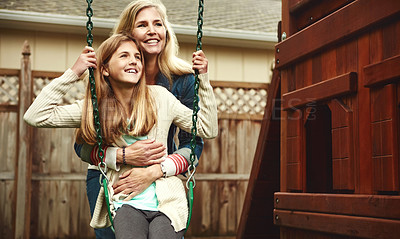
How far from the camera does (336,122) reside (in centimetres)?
300

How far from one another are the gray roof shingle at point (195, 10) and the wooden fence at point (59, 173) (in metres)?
1.36

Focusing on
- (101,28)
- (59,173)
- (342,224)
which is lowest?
(342,224)

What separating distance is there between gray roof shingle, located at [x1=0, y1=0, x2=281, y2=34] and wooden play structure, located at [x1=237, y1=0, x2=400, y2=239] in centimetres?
359

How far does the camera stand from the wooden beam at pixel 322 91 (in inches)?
111

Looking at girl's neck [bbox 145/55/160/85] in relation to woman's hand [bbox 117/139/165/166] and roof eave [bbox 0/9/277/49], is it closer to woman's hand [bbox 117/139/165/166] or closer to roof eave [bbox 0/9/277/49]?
woman's hand [bbox 117/139/165/166]

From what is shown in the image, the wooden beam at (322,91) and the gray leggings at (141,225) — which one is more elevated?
the wooden beam at (322,91)

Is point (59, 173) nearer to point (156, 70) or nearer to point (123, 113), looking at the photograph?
point (156, 70)

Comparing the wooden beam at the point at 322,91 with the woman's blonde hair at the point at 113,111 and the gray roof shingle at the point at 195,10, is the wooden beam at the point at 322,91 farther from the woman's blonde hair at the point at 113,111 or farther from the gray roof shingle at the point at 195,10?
the gray roof shingle at the point at 195,10

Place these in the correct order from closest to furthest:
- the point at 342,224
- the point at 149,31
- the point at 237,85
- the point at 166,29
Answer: the point at 342,224 < the point at 149,31 < the point at 166,29 < the point at 237,85

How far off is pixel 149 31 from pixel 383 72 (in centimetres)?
128

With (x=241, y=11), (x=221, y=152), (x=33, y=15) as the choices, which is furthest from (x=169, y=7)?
(x=221, y=152)

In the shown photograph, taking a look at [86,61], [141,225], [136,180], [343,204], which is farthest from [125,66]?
[343,204]

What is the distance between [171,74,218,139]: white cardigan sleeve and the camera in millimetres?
2799

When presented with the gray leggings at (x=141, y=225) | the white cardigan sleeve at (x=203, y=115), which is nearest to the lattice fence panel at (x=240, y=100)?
the white cardigan sleeve at (x=203, y=115)
